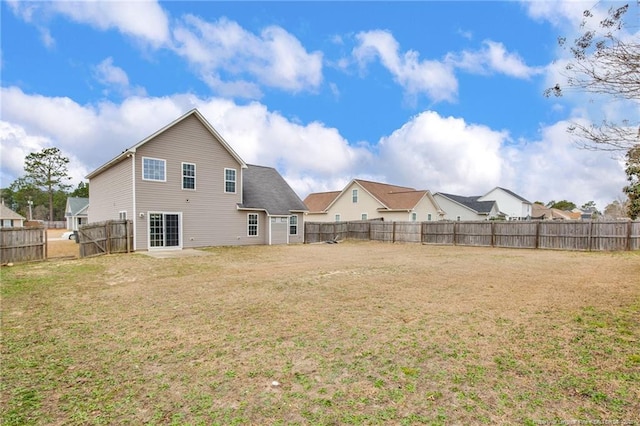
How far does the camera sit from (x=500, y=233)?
21.3m

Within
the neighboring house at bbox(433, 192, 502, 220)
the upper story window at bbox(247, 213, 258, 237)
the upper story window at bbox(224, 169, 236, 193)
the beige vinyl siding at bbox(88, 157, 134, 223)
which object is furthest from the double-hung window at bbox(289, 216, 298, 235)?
the neighboring house at bbox(433, 192, 502, 220)

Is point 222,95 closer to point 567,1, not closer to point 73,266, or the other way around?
point 73,266

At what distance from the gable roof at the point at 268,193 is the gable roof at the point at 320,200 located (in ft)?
39.8

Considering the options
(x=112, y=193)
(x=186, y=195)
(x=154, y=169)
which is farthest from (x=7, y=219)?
(x=186, y=195)

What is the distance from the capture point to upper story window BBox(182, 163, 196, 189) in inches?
744

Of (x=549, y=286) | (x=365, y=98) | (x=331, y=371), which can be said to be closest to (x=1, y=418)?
(x=331, y=371)

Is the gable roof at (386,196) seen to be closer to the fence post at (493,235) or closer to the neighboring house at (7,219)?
the fence post at (493,235)

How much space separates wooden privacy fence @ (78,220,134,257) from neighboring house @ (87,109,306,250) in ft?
1.52

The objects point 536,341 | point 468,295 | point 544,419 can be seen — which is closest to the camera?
point 544,419

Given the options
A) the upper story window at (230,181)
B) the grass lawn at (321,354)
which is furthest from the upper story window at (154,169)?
the grass lawn at (321,354)

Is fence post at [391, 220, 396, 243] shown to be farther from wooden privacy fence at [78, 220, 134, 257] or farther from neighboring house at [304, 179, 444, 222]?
wooden privacy fence at [78, 220, 134, 257]

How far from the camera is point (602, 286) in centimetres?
851

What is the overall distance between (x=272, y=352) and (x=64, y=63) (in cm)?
1753

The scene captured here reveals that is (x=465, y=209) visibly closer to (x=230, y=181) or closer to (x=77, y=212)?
(x=230, y=181)
